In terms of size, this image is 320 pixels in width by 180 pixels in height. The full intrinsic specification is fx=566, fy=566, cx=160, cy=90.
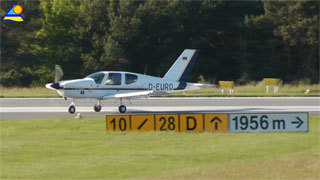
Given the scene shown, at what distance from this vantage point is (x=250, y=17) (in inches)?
2304

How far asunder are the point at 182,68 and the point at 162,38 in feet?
110

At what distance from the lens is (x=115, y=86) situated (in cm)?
2512

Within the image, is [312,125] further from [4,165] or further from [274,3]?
[274,3]

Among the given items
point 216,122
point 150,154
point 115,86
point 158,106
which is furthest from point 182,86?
point 150,154

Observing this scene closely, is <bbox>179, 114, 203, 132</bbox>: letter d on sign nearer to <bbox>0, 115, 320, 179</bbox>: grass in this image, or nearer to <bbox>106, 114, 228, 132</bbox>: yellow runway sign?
<bbox>106, 114, 228, 132</bbox>: yellow runway sign

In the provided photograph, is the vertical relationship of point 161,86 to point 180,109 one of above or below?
above

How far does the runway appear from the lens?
25375 mm

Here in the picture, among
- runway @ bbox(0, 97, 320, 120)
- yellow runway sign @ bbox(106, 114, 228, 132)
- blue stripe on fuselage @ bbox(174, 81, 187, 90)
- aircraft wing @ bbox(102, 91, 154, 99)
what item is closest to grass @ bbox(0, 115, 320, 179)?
yellow runway sign @ bbox(106, 114, 228, 132)

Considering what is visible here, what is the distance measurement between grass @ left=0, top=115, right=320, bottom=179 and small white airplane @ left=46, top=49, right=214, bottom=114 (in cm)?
402

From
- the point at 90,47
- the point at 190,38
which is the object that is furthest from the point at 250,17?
the point at 90,47

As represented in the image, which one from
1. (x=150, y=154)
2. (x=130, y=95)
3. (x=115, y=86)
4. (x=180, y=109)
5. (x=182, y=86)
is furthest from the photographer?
(x=180, y=109)

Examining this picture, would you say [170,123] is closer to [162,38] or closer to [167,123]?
[167,123]

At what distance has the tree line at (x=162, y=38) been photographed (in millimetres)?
56250

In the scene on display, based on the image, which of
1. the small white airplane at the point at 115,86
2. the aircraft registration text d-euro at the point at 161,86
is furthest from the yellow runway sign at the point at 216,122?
the aircraft registration text d-euro at the point at 161,86
